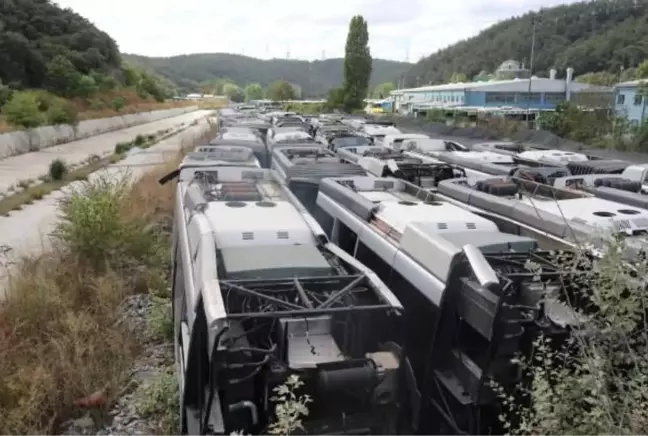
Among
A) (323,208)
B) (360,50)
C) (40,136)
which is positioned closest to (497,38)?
(360,50)

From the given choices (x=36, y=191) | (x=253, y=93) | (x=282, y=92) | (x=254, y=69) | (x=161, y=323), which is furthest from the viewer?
(x=254, y=69)

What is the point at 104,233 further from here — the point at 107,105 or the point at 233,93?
the point at 233,93

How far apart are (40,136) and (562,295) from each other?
29.6 metres

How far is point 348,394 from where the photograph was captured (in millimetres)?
3715

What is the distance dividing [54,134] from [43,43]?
22.8m

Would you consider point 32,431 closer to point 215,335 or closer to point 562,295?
point 215,335

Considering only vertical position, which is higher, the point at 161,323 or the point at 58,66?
the point at 58,66

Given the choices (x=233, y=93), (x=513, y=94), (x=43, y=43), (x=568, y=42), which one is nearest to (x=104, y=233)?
(x=43, y=43)

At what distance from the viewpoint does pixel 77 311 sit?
748 cm

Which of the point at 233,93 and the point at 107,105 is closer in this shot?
the point at 107,105

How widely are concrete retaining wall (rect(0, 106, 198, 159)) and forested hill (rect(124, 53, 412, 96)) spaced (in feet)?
400

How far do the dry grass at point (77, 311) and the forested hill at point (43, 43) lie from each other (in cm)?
3821

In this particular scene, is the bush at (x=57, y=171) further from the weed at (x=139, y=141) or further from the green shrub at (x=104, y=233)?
the weed at (x=139, y=141)

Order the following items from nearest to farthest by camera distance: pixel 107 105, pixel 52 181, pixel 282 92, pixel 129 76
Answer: pixel 52 181 → pixel 107 105 → pixel 129 76 → pixel 282 92
